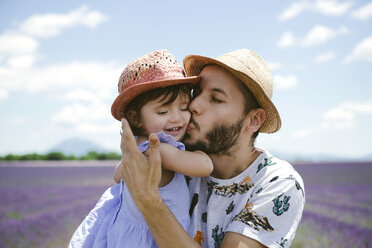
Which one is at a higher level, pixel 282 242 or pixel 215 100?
pixel 215 100

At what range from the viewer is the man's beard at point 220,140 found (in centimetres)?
217

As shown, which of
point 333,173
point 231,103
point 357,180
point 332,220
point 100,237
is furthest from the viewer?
point 333,173

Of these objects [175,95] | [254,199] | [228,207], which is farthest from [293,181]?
[175,95]

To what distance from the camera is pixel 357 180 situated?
9.75m

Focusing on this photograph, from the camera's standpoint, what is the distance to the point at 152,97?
199 centimetres

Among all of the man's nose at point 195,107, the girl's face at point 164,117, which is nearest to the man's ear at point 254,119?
the man's nose at point 195,107

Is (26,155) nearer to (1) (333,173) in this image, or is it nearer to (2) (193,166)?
(1) (333,173)

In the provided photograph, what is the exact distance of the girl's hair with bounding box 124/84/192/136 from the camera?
1986 millimetres

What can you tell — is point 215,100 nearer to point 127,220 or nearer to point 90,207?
point 127,220

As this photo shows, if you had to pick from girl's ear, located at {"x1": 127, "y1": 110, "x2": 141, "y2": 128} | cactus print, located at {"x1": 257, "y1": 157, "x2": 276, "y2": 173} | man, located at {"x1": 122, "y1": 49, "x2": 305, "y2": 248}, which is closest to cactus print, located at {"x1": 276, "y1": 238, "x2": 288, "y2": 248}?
man, located at {"x1": 122, "y1": 49, "x2": 305, "y2": 248}

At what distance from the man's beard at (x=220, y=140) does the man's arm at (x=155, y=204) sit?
450 mm

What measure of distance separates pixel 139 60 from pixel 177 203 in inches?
35.6

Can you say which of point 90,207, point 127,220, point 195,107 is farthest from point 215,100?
point 90,207

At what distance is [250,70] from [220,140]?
0.49 metres
